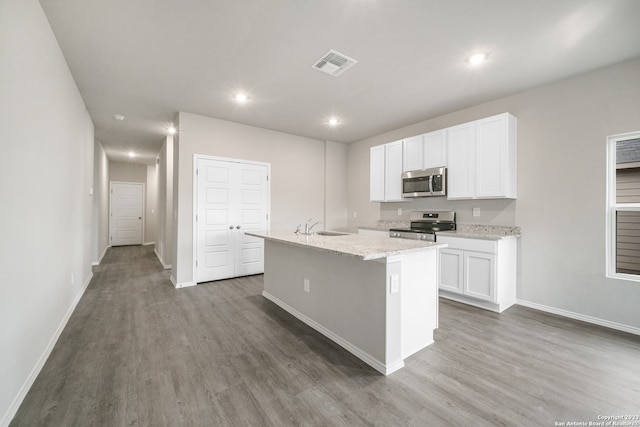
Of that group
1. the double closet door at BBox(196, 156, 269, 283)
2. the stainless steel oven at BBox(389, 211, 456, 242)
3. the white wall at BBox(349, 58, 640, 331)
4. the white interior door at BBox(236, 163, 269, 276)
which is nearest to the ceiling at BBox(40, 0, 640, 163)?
the white wall at BBox(349, 58, 640, 331)

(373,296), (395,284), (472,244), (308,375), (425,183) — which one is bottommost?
(308,375)

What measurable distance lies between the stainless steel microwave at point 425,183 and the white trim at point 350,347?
2590mm

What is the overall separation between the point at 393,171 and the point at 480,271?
2.14 meters

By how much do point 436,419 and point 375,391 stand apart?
387 mm

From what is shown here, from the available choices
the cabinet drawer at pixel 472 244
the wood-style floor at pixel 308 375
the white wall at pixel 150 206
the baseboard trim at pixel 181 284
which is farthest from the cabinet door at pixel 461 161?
the white wall at pixel 150 206

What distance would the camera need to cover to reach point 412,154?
4371 millimetres

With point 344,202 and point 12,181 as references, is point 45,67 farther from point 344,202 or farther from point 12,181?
point 344,202

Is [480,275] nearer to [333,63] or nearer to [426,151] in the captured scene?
[426,151]

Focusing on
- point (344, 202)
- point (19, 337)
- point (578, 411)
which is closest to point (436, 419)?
point (578, 411)

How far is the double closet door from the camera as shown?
4395mm

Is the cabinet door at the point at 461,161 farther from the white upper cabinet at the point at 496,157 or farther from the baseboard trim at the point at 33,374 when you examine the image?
the baseboard trim at the point at 33,374

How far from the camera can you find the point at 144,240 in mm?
8930

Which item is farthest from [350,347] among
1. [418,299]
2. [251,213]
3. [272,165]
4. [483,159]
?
[272,165]

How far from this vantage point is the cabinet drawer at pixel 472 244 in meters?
3.17
